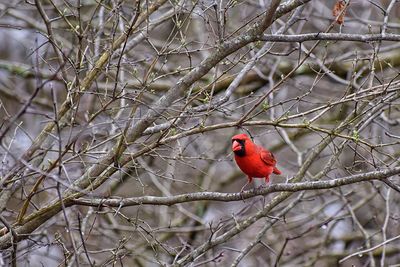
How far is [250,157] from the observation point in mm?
5367

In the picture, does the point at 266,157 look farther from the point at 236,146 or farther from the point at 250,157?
the point at 236,146

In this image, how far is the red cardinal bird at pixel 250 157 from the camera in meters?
5.36

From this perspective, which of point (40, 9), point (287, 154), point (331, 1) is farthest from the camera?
point (287, 154)

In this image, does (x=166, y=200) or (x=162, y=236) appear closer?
(x=166, y=200)

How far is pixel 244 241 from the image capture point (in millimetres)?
9266

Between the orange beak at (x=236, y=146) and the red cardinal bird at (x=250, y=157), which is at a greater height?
the orange beak at (x=236, y=146)

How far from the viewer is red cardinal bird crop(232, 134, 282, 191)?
5.36 meters

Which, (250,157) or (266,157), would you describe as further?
(266,157)

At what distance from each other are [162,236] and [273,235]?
119 cm

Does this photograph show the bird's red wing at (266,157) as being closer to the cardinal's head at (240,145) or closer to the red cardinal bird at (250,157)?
the red cardinal bird at (250,157)

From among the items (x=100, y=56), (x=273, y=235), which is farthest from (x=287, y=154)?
(x=100, y=56)

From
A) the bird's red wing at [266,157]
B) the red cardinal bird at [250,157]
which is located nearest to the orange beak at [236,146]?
the red cardinal bird at [250,157]

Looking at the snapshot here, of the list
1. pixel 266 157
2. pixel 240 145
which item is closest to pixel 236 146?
pixel 240 145

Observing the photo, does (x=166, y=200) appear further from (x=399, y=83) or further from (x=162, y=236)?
(x=162, y=236)
